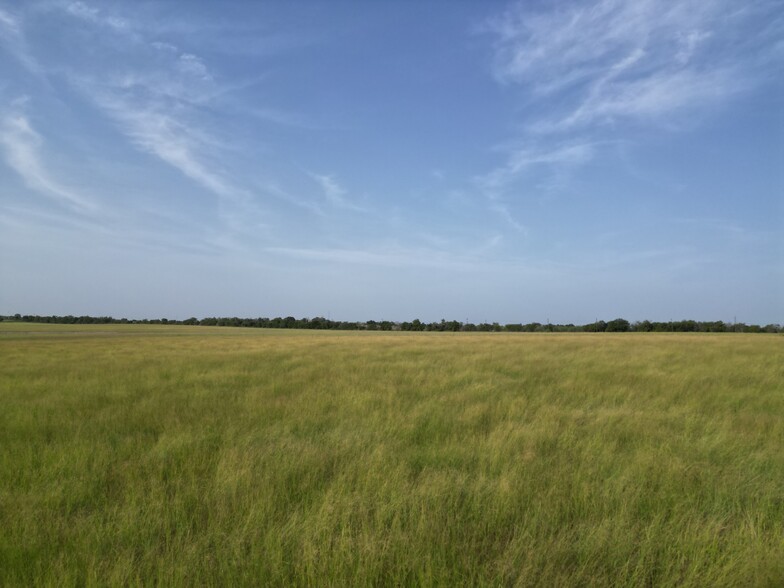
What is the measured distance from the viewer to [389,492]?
13.4 feet

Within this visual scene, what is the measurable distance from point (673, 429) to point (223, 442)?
666cm

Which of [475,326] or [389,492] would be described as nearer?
[389,492]

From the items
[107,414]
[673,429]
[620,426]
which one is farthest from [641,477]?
[107,414]

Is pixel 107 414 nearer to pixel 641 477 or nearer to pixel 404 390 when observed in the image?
pixel 404 390

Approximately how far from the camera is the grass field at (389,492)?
297 centimetres

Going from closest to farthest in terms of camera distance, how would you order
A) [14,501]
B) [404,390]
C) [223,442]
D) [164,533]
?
[164,533], [14,501], [223,442], [404,390]

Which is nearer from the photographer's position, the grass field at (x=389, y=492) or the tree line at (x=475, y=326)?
the grass field at (x=389, y=492)

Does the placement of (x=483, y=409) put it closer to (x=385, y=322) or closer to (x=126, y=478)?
(x=126, y=478)

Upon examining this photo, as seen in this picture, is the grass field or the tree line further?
the tree line

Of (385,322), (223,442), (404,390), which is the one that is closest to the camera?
(223,442)

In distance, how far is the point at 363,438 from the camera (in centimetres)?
592

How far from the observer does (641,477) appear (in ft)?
14.6

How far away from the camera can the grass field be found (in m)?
2.97

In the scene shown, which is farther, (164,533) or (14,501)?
(14,501)
